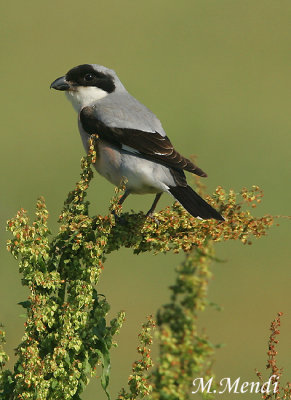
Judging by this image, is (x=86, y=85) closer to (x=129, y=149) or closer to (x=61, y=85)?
(x=61, y=85)

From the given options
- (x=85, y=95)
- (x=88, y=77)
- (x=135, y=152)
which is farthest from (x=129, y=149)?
(x=88, y=77)

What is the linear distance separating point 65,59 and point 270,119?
5643mm

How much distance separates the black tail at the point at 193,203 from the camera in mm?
3602

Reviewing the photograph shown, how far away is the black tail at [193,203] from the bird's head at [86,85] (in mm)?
965

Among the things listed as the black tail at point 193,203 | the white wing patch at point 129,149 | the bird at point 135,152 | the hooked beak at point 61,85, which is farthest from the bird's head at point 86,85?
the black tail at point 193,203

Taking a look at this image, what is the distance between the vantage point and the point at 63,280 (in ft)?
9.58

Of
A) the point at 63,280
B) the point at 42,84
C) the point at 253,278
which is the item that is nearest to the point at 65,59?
the point at 42,84

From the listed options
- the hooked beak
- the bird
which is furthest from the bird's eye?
the bird

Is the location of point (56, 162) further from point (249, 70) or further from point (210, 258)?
point (210, 258)

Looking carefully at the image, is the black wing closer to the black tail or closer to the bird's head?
the black tail

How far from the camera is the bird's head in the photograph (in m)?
5.04

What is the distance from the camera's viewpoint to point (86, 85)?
16.7ft

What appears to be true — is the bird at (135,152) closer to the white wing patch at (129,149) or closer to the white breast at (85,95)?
the white wing patch at (129,149)

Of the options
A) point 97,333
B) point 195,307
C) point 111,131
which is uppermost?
point 111,131
